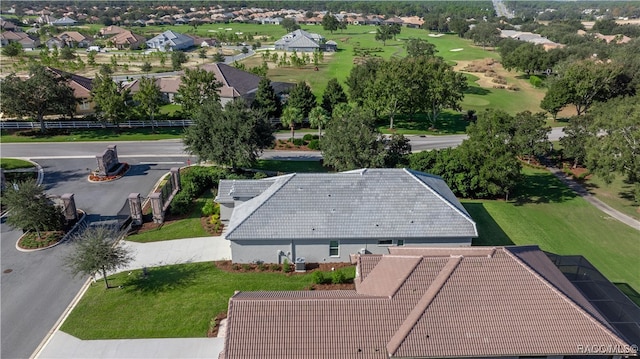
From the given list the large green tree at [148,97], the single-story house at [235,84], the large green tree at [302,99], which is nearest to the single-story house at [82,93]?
the large green tree at [148,97]

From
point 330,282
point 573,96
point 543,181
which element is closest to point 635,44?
point 573,96

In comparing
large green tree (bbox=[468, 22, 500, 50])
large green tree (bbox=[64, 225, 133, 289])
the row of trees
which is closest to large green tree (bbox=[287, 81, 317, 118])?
the row of trees

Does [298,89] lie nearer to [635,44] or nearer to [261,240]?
[261,240]

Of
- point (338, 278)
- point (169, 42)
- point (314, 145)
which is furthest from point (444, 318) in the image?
point (169, 42)

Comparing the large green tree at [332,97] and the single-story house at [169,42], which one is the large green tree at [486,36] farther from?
the large green tree at [332,97]

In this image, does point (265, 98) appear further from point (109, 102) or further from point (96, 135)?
point (96, 135)

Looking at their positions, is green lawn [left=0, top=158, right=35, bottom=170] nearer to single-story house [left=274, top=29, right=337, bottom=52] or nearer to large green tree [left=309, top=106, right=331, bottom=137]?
large green tree [left=309, top=106, right=331, bottom=137]
